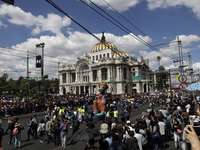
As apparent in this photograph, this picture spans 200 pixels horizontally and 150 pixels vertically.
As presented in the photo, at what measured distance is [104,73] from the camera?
63.3m

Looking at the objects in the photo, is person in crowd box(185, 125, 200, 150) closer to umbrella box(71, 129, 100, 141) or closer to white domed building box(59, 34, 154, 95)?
umbrella box(71, 129, 100, 141)

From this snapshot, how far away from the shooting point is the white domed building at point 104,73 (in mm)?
58250

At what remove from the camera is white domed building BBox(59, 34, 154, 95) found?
58.2 meters

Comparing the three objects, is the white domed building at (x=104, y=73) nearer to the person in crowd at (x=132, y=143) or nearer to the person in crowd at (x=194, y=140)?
the person in crowd at (x=132, y=143)

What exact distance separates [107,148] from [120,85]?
53228 millimetres

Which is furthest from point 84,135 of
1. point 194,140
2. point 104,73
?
point 104,73

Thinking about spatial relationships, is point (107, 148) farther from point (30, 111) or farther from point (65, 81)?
point (65, 81)

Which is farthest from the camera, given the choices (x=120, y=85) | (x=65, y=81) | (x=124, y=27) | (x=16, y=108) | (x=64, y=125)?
(x=65, y=81)

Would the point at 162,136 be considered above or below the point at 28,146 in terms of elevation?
above

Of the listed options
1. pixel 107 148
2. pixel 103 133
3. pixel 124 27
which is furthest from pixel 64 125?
pixel 124 27

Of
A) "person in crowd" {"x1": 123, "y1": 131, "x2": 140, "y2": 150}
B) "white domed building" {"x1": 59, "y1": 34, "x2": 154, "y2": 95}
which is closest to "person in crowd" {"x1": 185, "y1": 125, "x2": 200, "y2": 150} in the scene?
"person in crowd" {"x1": 123, "y1": 131, "x2": 140, "y2": 150}

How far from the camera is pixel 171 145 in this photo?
307 inches

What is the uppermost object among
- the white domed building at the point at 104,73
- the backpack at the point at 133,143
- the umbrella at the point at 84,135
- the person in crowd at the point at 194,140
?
the white domed building at the point at 104,73

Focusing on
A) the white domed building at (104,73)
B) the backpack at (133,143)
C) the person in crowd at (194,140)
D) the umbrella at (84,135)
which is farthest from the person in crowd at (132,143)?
the white domed building at (104,73)
